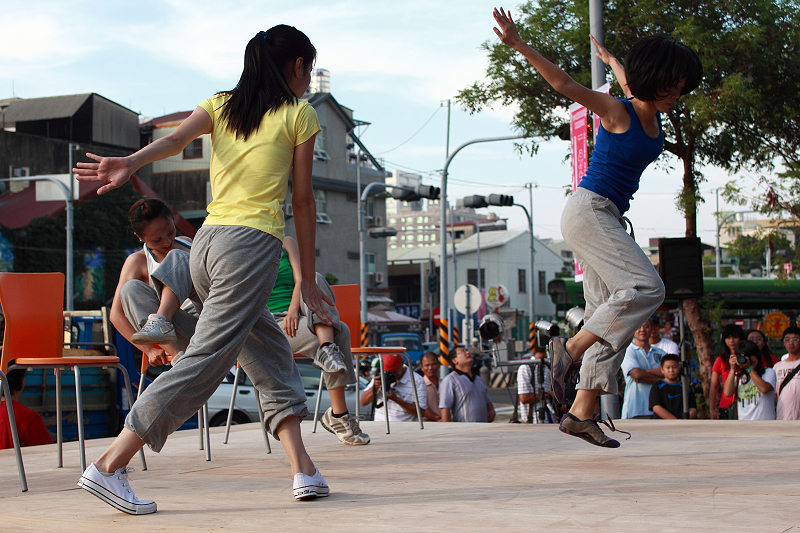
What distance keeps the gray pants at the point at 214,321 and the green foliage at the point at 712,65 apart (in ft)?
34.9

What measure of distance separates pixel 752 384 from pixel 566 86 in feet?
19.1

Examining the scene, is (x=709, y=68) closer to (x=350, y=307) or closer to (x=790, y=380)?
(x=790, y=380)

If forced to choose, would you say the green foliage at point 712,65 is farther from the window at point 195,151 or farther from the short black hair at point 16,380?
the window at point 195,151

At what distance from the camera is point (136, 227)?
4.30 metres

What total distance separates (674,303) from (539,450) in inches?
818

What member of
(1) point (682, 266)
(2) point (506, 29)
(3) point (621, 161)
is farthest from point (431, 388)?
(2) point (506, 29)

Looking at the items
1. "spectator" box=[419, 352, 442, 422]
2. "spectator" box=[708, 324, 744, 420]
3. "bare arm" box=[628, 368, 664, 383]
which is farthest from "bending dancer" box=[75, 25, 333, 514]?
"spectator" box=[708, 324, 744, 420]

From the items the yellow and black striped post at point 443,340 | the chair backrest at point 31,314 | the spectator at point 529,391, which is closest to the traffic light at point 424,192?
the yellow and black striped post at point 443,340

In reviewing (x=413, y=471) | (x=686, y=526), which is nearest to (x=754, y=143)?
(x=413, y=471)

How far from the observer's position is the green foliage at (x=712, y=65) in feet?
40.5

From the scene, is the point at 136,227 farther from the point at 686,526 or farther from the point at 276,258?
the point at 686,526

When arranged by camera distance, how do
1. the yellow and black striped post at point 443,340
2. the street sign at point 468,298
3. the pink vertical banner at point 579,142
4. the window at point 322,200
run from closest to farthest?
the pink vertical banner at point 579,142 → the yellow and black striped post at point 443,340 → the street sign at point 468,298 → the window at point 322,200

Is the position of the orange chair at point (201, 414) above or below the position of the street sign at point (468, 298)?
below

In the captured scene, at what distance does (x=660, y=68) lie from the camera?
343 centimetres
